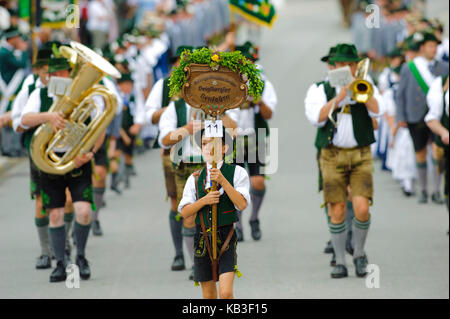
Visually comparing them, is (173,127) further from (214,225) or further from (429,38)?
(429,38)

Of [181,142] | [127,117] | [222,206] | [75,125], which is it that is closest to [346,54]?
[181,142]

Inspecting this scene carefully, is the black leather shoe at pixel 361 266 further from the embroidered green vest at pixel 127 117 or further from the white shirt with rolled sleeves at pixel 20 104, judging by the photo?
the embroidered green vest at pixel 127 117

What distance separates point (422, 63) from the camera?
1301cm

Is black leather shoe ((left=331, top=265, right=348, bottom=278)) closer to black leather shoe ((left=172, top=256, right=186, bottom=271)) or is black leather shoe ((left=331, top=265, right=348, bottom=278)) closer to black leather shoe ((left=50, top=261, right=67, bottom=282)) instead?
black leather shoe ((left=172, top=256, right=186, bottom=271))

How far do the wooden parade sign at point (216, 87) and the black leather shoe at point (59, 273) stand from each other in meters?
3.08

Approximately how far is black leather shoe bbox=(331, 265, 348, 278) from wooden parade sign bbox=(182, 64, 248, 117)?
3117 millimetres

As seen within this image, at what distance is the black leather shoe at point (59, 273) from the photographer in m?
9.37

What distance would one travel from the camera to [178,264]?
9.88 metres

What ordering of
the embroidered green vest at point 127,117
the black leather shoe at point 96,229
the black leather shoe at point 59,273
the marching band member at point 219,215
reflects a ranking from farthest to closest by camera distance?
the embroidered green vest at point 127,117, the black leather shoe at point 96,229, the black leather shoe at point 59,273, the marching band member at point 219,215

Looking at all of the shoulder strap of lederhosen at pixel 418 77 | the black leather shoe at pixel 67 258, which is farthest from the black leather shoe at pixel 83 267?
the shoulder strap of lederhosen at pixel 418 77

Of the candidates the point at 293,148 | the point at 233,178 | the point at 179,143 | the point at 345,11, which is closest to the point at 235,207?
the point at 233,178

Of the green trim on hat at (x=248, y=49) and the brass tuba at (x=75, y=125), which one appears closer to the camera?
the brass tuba at (x=75, y=125)

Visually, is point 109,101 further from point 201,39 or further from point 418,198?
point 201,39

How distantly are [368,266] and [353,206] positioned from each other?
2.02 ft
